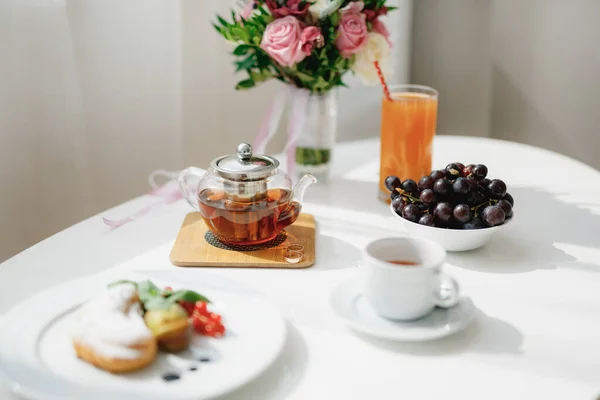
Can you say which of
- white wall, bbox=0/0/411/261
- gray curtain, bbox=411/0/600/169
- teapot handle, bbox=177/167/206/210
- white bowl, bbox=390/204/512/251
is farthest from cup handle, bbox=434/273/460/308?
gray curtain, bbox=411/0/600/169

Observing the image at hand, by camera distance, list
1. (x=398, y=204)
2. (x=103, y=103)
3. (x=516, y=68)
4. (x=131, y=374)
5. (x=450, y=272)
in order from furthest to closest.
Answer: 1. (x=516, y=68)
2. (x=103, y=103)
3. (x=398, y=204)
4. (x=450, y=272)
5. (x=131, y=374)

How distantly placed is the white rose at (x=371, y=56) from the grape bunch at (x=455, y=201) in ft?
0.94

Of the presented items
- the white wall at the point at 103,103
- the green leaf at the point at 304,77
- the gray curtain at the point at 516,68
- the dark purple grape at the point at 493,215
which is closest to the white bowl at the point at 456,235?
the dark purple grape at the point at 493,215

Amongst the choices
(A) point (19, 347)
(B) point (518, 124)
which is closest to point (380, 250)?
(A) point (19, 347)

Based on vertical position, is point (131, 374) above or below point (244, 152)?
below

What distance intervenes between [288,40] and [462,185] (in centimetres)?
39

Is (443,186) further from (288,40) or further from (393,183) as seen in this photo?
(288,40)

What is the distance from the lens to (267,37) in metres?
1.19

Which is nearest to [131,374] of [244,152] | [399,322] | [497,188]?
[399,322]

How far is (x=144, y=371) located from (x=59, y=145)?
101 centimetres

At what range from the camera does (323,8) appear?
1200mm

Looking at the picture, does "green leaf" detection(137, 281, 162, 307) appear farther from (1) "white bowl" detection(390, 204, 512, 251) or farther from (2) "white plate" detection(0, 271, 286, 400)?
(1) "white bowl" detection(390, 204, 512, 251)

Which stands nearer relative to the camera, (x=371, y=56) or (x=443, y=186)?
(x=443, y=186)

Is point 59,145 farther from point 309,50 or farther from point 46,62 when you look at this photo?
point 309,50
